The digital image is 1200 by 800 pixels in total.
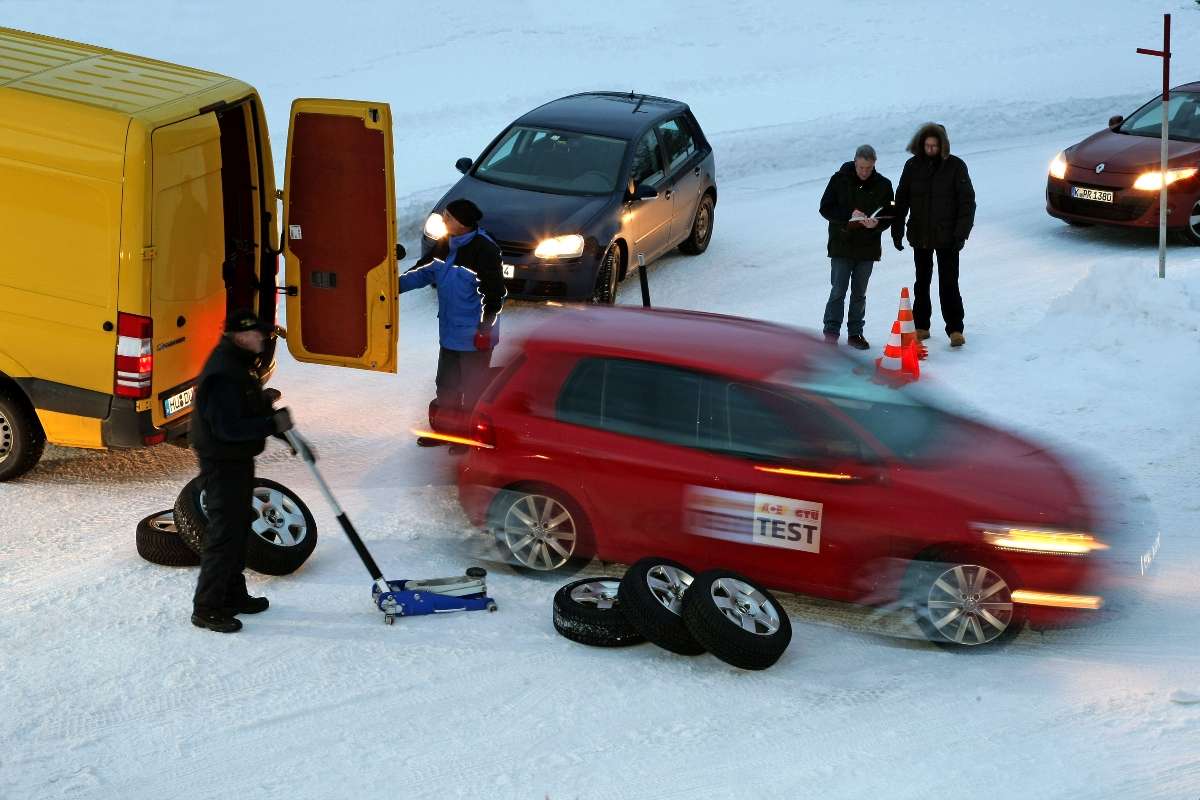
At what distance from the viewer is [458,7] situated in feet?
96.5

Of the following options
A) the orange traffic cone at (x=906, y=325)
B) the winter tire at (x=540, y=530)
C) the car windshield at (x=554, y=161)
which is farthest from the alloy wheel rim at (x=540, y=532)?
the car windshield at (x=554, y=161)

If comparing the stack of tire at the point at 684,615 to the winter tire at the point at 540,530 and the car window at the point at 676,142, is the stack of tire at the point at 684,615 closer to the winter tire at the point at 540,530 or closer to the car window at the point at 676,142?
the winter tire at the point at 540,530

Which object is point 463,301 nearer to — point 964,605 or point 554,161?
point 964,605

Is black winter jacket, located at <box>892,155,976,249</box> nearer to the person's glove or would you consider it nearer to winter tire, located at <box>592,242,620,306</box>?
winter tire, located at <box>592,242,620,306</box>

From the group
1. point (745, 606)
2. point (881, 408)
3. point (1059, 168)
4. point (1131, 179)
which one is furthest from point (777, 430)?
point (1059, 168)

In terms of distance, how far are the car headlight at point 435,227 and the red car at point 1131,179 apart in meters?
6.68

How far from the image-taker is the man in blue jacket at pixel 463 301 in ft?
34.9

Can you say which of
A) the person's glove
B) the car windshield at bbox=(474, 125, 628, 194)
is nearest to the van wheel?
the person's glove

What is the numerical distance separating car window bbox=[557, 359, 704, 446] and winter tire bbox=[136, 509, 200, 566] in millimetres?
2269

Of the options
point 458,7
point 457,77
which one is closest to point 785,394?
point 457,77

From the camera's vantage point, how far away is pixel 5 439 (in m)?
10.0

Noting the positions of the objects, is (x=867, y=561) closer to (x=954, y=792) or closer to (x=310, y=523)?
(x=954, y=792)

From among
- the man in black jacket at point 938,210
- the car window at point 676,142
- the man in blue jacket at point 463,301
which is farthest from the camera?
the car window at point 676,142

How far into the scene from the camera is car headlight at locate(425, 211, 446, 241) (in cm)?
1408
